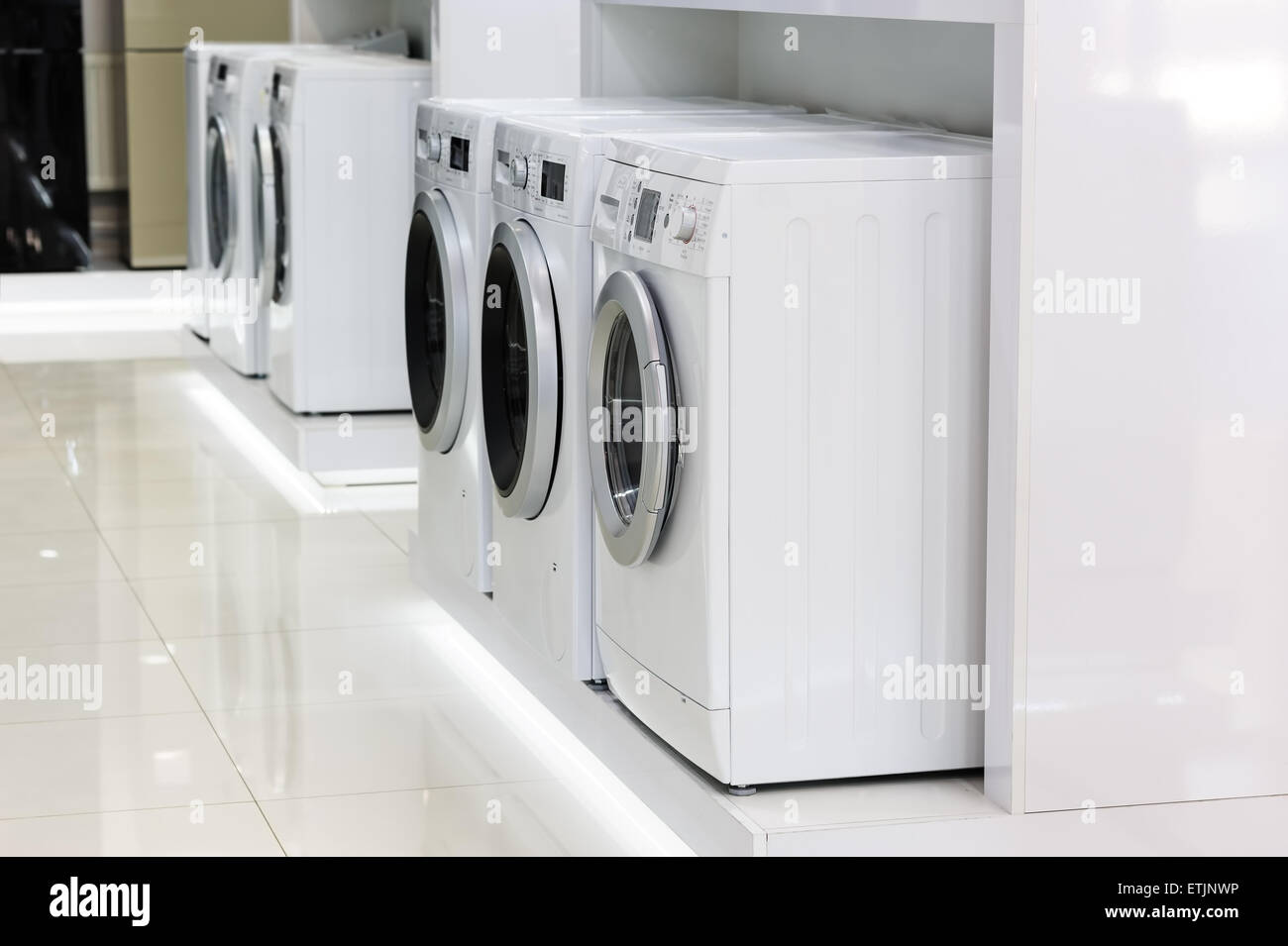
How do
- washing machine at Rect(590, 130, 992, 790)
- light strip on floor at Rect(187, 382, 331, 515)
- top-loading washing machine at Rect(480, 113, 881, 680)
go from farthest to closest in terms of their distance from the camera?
light strip on floor at Rect(187, 382, 331, 515) < top-loading washing machine at Rect(480, 113, 881, 680) < washing machine at Rect(590, 130, 992, 790)

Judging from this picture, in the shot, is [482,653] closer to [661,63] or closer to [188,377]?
[661,63]

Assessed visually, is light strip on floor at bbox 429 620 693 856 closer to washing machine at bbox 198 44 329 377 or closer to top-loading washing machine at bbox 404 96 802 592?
top-loading washing machine at bbox 404 96 802 592

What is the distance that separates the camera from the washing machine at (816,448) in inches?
90.7

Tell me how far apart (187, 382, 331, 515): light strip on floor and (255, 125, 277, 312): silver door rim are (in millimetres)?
475

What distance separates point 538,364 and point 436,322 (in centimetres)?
82

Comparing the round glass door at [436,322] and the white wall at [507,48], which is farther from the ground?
the white wall at [507,48]

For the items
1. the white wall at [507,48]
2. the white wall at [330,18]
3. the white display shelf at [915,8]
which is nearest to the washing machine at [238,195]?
the white wall at [330,18]

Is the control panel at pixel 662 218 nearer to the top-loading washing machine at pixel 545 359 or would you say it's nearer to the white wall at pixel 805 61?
the top-loading washing machine at pixel 545 359

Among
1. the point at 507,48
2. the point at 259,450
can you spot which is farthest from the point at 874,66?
the point at 259,450

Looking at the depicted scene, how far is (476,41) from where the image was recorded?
443 cm

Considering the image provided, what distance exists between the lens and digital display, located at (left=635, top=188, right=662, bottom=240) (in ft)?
8.04

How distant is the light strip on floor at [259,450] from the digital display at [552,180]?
6.57 ft

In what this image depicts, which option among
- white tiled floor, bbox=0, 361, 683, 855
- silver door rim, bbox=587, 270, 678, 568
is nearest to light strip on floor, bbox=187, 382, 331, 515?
white tiled floor, bbox=0, 361, 683, 855

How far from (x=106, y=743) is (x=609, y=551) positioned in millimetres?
1019
